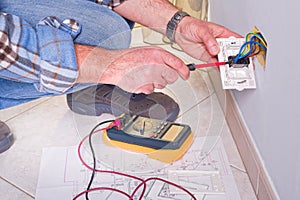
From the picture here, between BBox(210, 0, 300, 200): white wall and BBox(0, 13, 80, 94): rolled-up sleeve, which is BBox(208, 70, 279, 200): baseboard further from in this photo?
BBox(0, 13, 80, 94): rolled-up sleeve

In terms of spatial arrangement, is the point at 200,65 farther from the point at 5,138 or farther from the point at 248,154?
the point at 5,138

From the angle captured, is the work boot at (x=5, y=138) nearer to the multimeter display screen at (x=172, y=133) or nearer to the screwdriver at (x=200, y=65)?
the multimeter display screen at (x=172, y=133)

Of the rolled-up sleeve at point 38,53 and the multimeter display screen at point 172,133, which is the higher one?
the rolled-up sleeve at point 38,53

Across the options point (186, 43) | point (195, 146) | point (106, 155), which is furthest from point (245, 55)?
point (106, 155)

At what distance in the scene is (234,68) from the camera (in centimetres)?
92

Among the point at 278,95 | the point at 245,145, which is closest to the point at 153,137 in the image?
the point at 245,145

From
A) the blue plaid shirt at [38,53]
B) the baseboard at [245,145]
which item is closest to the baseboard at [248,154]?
the baseboard at [245,145]

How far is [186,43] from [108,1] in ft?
0.83

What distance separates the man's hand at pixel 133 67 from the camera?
2.58 ft

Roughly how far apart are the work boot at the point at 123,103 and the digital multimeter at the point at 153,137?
2 centimetres

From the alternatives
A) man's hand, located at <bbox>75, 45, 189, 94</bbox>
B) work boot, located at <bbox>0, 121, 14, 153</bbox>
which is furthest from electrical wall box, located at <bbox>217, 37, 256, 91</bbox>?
work boot, located at <bbox>0, 121, 14, 153</bbox>

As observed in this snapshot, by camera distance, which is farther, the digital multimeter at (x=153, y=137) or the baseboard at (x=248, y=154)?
the digital multimeter at (x=153, y=137)

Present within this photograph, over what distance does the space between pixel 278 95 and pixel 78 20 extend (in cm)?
46

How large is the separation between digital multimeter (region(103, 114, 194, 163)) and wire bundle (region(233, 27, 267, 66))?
24 cm
